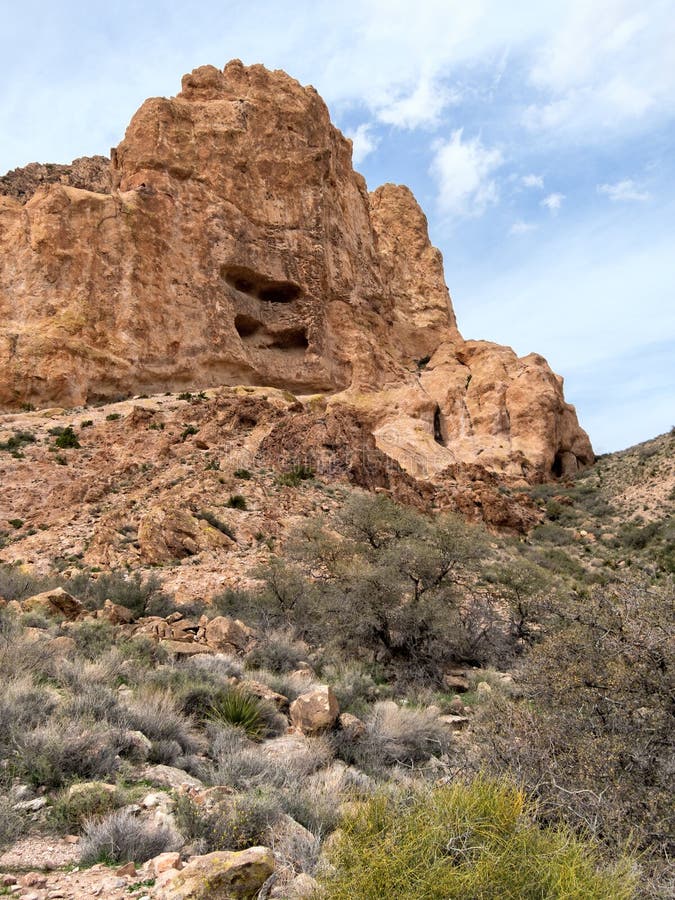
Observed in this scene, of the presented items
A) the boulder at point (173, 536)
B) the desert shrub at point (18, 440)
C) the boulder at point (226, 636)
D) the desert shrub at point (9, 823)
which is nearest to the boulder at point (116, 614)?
the boulder at point (226, 636)

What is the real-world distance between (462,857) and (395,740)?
359 centimetres

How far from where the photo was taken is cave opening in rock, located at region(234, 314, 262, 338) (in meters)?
39.5

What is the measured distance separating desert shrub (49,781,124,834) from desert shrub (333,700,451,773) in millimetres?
2397

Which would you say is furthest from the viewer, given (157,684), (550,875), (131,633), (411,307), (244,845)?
(411,307)

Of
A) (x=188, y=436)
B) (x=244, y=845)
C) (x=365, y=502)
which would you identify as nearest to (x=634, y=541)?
(x=365, y=502)

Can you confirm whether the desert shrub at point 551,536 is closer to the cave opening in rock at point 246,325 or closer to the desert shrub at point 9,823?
the cave opening in rock at point 246,325

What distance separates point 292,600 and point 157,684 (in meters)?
6.06

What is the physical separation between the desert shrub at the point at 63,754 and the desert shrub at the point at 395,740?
2183mm

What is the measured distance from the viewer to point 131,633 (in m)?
9.23

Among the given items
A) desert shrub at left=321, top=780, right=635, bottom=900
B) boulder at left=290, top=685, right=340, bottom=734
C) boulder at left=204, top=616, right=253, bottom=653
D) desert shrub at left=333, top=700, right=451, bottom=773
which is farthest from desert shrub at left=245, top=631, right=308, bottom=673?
desert shrub at left=321, top=780, right=635, bottom=900

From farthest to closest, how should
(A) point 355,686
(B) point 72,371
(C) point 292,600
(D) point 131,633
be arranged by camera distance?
(B) point 72,371 → (C) point 292,600 → (D) point 131,633 → (A) point 355,686

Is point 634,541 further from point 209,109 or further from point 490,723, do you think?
point 209,109

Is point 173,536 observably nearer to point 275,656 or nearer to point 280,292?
point 275,656

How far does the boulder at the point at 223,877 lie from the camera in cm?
263
